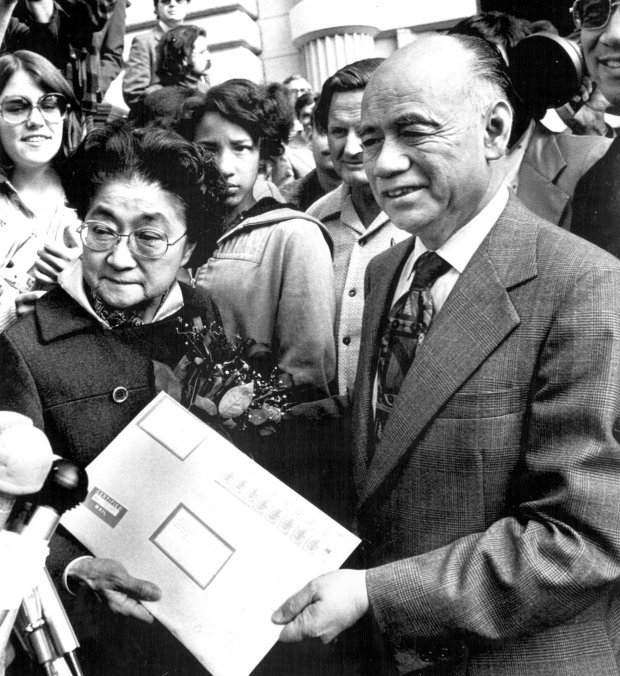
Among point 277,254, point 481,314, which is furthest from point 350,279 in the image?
point 481,314

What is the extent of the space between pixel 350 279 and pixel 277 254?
0.88 ft

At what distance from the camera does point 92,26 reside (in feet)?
9.59

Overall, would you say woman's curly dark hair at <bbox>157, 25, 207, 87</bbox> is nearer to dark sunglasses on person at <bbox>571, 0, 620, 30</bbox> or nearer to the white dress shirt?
dark sunglasses on person at <bbox>571, 0, 620, 30</bbox>

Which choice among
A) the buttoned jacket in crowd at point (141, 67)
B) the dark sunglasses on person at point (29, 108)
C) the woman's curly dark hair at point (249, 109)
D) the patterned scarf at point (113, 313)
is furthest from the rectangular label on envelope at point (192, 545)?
the buttoned jacket in crowd at point (141, 67)

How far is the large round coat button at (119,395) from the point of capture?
163cm

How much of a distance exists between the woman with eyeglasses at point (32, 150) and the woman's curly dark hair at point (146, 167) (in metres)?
0.52

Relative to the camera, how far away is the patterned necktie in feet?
4.86

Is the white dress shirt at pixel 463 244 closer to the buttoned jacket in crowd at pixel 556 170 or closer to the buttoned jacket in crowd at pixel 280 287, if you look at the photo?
the buttoned jacket in crowd at pixel 556 170

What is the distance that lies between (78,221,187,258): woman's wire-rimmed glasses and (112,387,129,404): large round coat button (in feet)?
0.97

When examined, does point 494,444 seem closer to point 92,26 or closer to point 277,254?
point 277,254

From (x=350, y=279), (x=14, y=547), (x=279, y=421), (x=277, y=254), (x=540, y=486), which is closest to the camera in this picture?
(x=14, y=547)

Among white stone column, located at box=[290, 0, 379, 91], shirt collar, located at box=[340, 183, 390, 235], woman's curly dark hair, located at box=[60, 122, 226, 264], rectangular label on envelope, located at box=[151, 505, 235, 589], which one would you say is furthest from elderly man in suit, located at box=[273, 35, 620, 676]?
white stone column, located at box=[290, 0, 379, 91]

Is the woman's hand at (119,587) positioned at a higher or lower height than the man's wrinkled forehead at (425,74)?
lower

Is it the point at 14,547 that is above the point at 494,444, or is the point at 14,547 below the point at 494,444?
above
